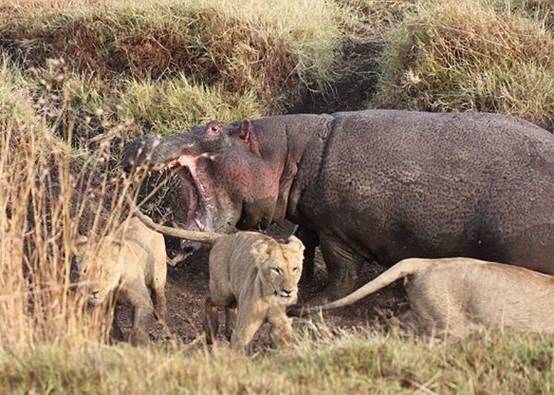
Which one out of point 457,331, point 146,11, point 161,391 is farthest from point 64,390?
point 146,11

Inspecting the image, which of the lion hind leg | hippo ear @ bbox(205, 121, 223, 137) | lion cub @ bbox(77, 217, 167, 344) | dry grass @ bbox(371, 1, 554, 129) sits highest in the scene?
dry grass @ bbox(371, 1, 554, 129)

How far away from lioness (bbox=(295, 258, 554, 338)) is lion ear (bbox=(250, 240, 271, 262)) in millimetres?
469

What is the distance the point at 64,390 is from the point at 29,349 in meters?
0.49

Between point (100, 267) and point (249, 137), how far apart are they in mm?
2175

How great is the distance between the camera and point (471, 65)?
425 inches

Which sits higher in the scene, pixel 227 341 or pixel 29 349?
pixel 29 349

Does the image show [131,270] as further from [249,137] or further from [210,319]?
[249,137]

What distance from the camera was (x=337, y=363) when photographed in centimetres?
595

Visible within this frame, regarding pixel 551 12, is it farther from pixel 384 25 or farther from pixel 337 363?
pixel 337 363

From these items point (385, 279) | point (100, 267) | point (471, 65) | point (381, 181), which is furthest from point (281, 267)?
point (471, 65)

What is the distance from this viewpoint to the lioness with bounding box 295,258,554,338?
7363 millimetres

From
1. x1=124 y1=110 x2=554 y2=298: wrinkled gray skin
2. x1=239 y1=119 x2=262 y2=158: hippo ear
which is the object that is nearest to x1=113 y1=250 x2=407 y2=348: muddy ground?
x1=124 y1=110 x2=554 y2=298: wrinkled gray skin

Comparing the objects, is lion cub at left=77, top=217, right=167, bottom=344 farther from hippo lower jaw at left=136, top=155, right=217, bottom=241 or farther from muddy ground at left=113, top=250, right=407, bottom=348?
hippo lower jaw at left=136, top=155, right=217, bottom=241

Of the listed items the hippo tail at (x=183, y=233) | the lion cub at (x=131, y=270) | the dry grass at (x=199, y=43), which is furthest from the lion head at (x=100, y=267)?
the dry grass at (x=199, y=43)
